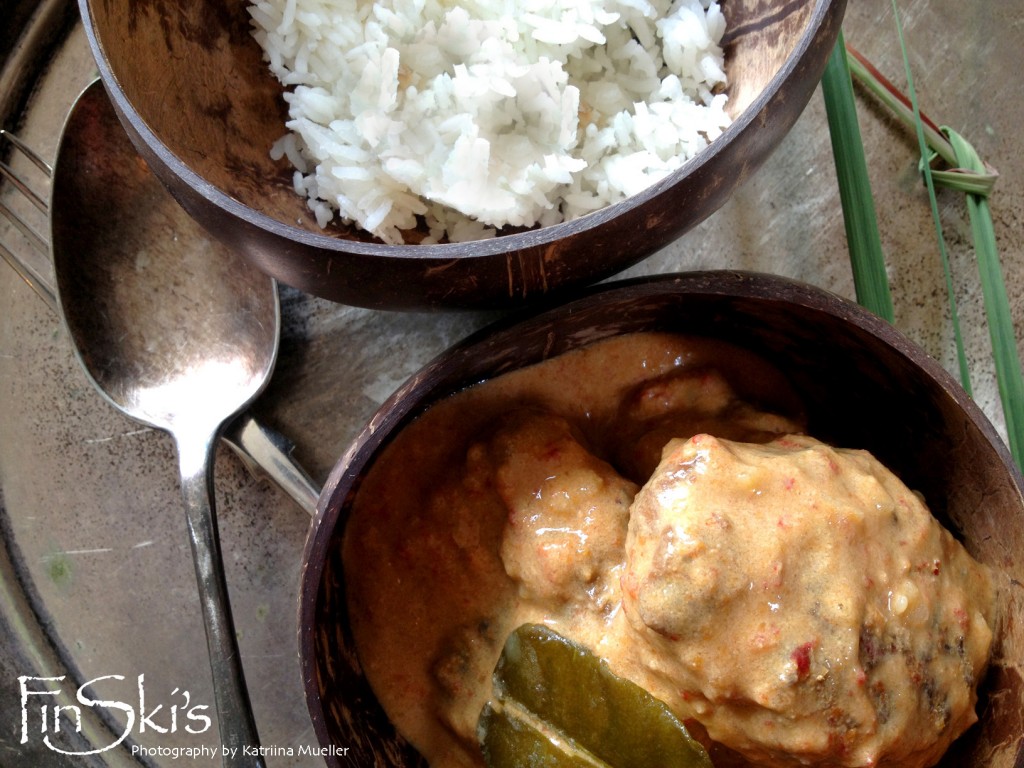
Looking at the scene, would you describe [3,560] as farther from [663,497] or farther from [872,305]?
[872,305]

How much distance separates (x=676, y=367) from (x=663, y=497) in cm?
27

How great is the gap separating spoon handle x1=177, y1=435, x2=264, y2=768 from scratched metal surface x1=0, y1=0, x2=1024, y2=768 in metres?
0.11

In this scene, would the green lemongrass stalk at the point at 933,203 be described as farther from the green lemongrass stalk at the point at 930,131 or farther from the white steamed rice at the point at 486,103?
the white steamed rice at the point at 486,103

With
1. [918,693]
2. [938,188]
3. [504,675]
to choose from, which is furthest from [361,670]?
[938,188]

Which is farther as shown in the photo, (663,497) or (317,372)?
(317,372)

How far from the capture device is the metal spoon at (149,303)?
4.60ft

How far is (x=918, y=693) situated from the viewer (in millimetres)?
1054

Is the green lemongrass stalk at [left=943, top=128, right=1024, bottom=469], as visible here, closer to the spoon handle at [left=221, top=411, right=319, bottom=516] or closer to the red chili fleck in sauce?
the red chili fleck in sauce

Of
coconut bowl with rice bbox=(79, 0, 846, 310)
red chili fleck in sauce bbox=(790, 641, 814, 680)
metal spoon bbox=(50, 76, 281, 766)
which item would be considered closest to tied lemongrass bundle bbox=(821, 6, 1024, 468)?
coconut bowl with rice bbox=(79, 0, 846, 310)

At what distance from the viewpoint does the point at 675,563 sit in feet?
3.30

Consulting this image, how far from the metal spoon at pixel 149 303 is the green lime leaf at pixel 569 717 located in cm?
50

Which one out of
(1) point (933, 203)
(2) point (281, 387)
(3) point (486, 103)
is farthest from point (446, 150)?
(1) point (933, 203)

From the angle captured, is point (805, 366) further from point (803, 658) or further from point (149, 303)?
point (149, 303)

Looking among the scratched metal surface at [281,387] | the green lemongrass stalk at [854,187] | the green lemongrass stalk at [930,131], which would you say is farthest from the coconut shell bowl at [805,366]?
the green lemongrass stalk at [930,131]
